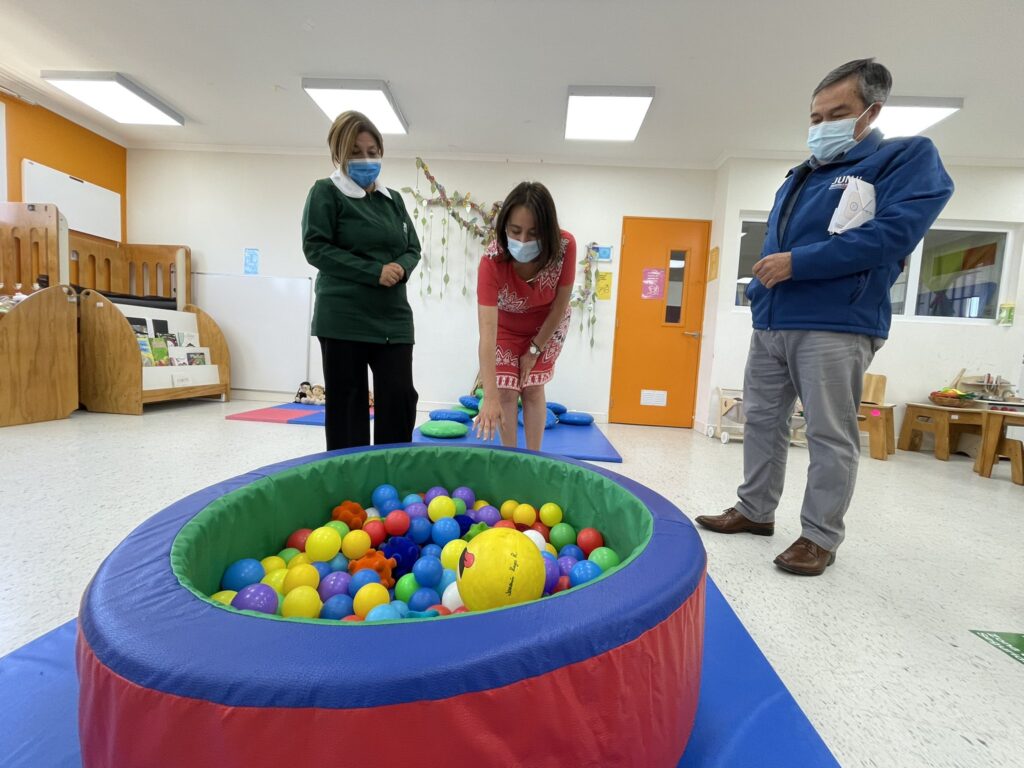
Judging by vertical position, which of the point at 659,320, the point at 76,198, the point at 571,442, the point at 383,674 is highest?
the point at 76,198

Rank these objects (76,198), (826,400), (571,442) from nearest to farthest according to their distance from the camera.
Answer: (826,400) < (571,442) < (76,198)

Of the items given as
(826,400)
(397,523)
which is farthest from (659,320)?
(397,523)

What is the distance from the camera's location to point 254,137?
428 cm

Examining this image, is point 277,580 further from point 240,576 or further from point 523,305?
point 523,305

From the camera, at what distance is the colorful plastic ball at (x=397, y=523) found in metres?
1.26

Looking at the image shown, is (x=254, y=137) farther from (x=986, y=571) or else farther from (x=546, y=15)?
(x=986, y=571)

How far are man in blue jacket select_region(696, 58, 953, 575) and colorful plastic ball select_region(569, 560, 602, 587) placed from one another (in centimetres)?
76

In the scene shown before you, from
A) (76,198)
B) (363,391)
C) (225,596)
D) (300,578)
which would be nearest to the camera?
(225,596)

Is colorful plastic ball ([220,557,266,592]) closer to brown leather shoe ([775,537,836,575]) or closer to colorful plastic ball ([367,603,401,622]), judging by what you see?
colorful plastic ball ([367,603,401,622])

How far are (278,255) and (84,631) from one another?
4643 mm

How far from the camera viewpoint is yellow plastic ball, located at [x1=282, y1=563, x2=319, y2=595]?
100 centimetres

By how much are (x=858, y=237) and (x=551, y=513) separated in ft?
3.69

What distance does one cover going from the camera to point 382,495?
134cm

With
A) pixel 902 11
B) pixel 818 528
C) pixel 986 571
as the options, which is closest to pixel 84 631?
pixel 818 528
